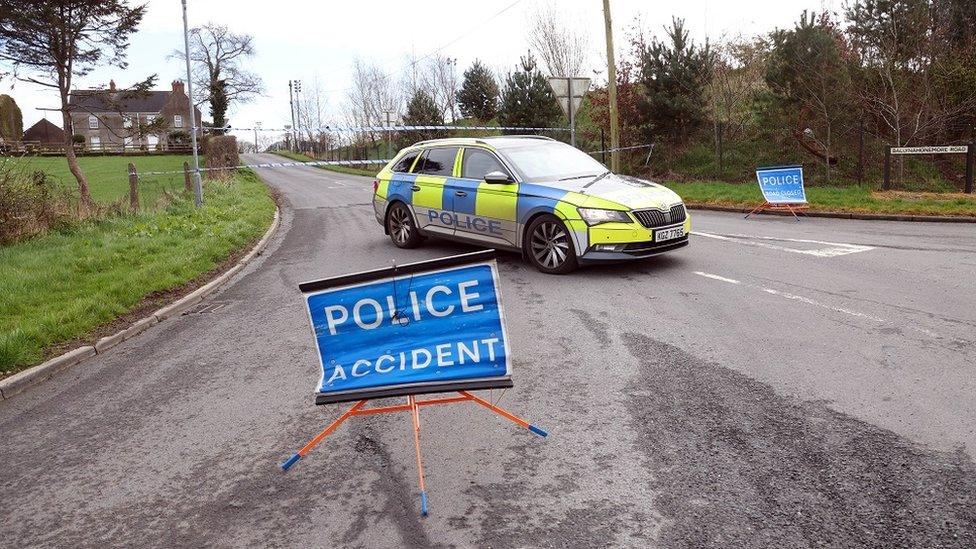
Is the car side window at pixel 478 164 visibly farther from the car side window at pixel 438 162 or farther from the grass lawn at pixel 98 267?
the grass lawn at pixel 98 267

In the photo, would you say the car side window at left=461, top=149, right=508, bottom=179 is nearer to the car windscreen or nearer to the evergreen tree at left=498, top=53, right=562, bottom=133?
the car windscreen

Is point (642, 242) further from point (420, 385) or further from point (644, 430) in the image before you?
point (420, 385)

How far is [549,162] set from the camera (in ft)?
32.3

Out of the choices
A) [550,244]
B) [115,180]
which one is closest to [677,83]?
[550,244]

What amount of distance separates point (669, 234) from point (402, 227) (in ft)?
14.6

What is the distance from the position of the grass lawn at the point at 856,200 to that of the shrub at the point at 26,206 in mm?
14285

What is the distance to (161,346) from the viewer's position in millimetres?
6930

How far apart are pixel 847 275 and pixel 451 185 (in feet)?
17.3

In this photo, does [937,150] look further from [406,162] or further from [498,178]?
[406,162]

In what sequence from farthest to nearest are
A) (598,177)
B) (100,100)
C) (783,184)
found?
(100,100) < (783,184) < (598,177)

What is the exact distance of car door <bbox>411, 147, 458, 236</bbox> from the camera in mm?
10391

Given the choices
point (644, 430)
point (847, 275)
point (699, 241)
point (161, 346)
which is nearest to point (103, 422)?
point (161, 346)

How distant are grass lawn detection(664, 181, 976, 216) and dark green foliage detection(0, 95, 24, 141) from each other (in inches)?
603

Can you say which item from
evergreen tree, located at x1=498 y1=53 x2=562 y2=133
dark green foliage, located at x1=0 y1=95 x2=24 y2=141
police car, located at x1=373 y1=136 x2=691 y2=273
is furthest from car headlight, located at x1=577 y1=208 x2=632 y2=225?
evergreen tree, located at x1=498 y1=53 x2=562 y2=133
